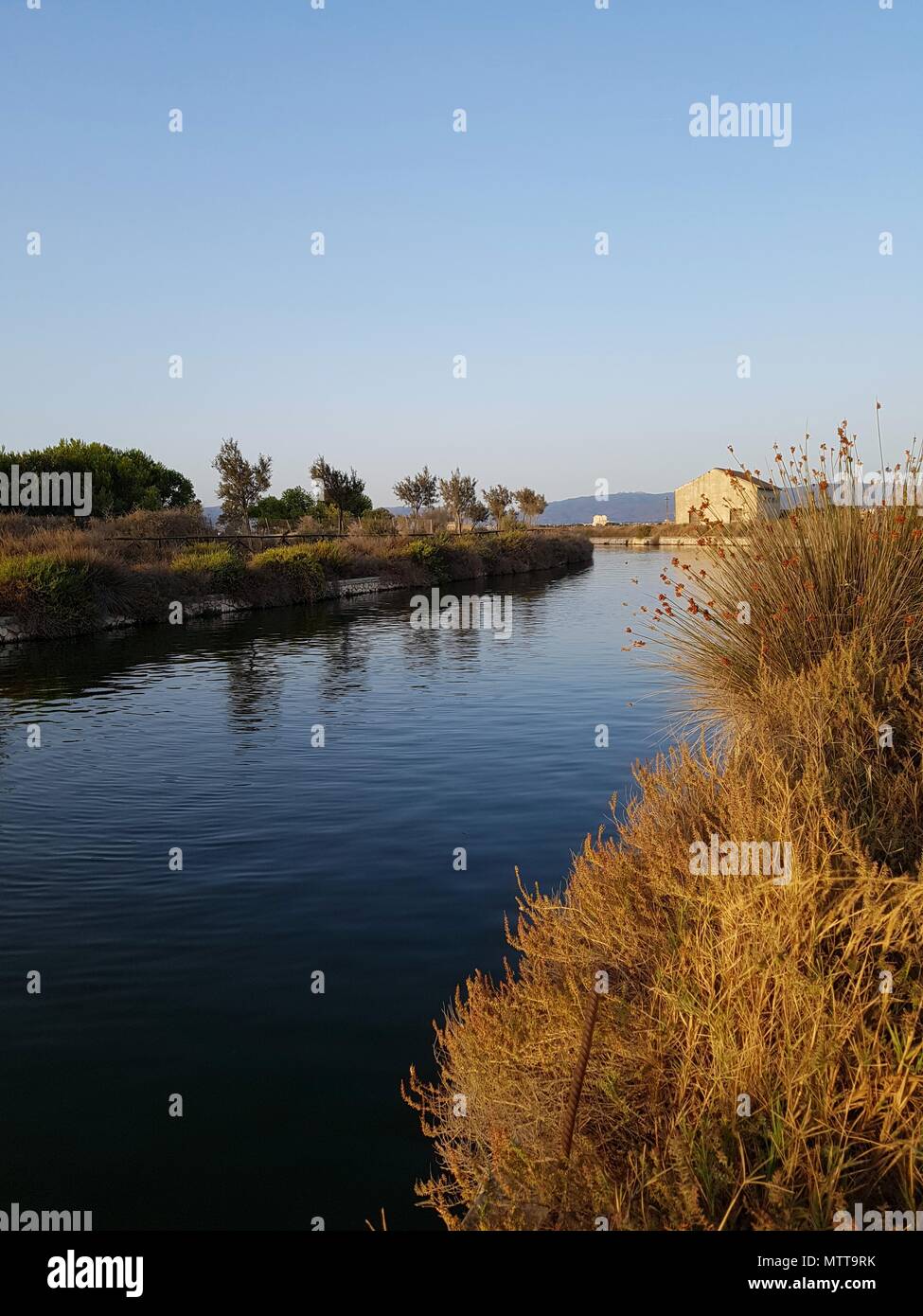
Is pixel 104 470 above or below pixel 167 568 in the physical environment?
above

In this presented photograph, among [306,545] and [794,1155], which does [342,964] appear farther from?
[306,545]

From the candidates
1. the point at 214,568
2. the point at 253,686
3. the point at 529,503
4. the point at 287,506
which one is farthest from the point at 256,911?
the point at 529,503

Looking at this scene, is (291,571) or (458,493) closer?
(291,571)

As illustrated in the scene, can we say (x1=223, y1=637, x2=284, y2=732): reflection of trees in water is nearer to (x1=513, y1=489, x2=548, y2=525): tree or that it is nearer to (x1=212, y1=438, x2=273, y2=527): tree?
(x1=212, y1=438, x2=273, y2=527): tree

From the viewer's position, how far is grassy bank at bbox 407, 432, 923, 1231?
2.89 metres

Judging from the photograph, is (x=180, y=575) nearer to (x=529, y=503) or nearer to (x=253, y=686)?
(x=253, y=686)

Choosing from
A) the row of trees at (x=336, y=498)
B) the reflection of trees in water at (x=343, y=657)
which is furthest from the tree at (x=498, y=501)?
the reflection of trees in water at (x=343, y=657)

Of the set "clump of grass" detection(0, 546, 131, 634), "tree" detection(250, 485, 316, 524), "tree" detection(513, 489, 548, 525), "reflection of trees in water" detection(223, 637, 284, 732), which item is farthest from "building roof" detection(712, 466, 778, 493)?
"tree" detection(513, 489, 548, 525)

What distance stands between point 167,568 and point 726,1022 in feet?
90.4

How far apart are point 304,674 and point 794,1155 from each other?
1560cm

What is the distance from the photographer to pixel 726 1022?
3.23 metres

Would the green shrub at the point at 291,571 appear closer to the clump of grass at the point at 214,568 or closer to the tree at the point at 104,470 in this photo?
the clump of grass at the point at 214,568
